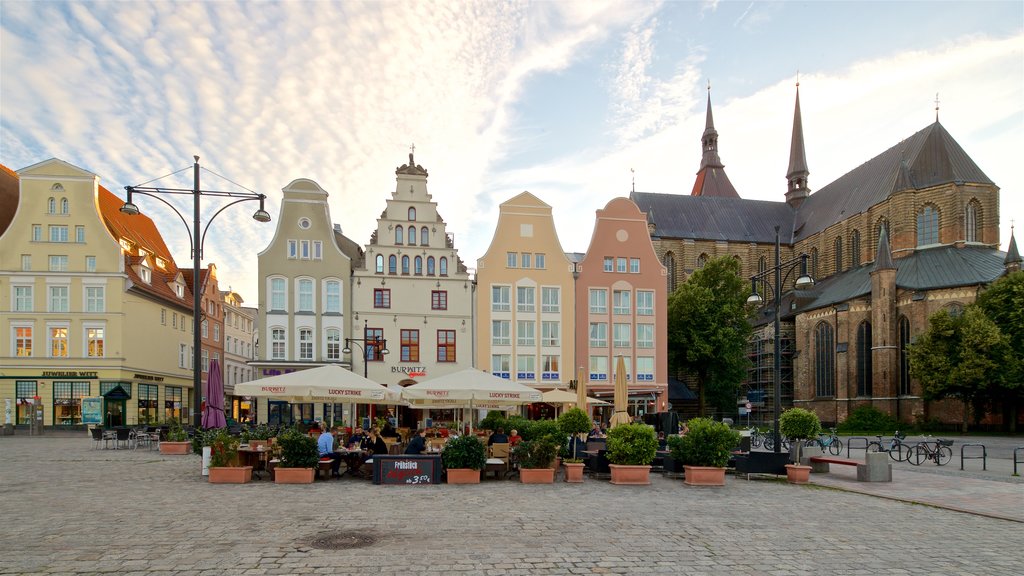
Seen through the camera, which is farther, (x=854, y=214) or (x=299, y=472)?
(x=854, y=214)

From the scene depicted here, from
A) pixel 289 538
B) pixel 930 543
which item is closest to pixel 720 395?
pixel 930 543

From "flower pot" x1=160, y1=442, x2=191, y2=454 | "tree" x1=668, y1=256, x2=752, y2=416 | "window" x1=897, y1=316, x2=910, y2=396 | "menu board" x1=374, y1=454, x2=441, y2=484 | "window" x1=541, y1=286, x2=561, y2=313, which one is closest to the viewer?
"menu board" x1=374, y1=454, x2=441, y2=484

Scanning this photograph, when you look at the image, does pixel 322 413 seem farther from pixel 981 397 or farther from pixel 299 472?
pixel 981 397

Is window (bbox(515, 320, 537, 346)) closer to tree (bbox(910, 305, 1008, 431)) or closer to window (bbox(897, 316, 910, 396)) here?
tree (bbox(910, 305, 1008, 431))

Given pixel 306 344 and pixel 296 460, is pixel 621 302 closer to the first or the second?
pixel 306 344

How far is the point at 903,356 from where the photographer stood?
160 ft

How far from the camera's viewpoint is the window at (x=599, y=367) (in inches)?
1617

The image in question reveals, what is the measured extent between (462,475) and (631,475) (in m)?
3.81

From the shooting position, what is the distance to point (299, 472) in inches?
542

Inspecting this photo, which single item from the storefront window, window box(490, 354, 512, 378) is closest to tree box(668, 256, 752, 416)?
window box(490, 354, 512, 378)

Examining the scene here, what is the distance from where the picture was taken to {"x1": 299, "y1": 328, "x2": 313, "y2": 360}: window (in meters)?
37.4

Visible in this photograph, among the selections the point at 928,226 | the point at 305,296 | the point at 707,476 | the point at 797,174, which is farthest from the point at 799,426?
the point at 797,174

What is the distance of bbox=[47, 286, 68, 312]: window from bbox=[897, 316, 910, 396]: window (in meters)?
56.2

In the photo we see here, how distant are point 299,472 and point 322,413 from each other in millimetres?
26426
